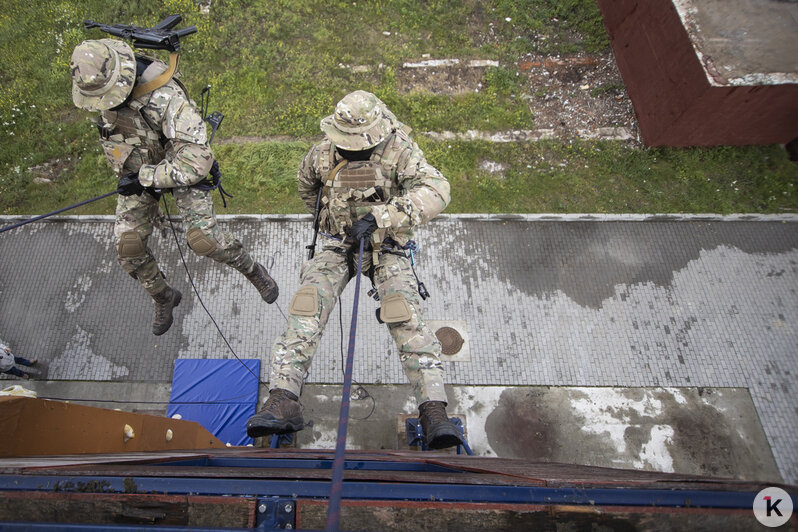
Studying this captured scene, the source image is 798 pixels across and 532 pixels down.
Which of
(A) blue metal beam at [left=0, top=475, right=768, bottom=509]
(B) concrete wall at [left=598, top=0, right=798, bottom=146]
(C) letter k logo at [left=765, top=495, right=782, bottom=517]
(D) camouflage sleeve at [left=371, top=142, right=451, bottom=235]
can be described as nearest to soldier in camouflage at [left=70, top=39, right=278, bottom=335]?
(D) camouflage sleeve at [left=371, top=142, right=451, bottom=235]

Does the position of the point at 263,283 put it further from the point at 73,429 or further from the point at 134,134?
the point at 73,429

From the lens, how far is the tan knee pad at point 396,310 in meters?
4.52

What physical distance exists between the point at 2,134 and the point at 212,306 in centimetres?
585

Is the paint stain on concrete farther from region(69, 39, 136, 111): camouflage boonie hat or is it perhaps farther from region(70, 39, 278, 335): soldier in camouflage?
region(69, 39, 136, 111): camouflage boonie hat

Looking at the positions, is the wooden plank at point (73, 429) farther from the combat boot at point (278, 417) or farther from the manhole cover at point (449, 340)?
the manhole cover at point (449, 340)

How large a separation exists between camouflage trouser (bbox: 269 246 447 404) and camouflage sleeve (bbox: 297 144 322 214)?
2.77 feet

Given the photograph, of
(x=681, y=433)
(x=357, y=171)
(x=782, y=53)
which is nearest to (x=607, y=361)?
Answer: (x=681, y=433)

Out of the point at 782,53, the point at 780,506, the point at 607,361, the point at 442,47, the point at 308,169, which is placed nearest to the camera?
the point at 780,506

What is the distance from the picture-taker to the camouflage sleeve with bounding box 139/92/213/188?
5277 millimetres

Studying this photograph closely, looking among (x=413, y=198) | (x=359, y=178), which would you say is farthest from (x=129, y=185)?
(x=413, y=198)

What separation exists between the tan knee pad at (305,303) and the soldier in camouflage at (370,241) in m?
0.01

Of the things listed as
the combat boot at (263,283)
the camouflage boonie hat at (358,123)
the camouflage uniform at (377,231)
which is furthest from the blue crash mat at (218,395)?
the camouflage boonie hat at (358,123)

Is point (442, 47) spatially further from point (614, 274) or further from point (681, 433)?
point (681, 433)

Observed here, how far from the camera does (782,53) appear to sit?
24.7 ft
